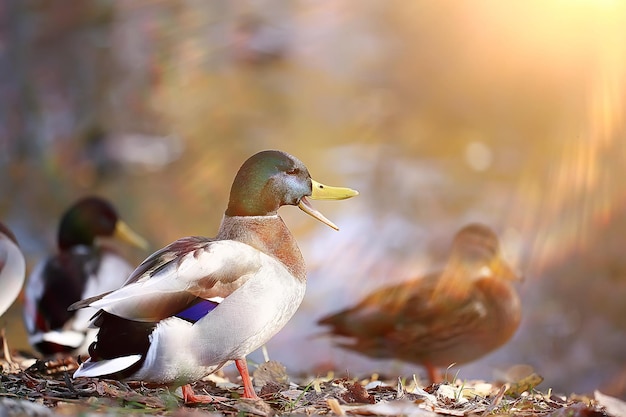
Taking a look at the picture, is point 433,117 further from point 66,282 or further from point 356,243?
point 66,282

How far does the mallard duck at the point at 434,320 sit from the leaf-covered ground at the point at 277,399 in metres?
1.34

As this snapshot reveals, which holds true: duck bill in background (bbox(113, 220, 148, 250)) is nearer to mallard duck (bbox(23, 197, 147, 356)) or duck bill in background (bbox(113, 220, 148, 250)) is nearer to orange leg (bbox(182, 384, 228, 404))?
mallard duck (bbox(23, 197, 147, 356))

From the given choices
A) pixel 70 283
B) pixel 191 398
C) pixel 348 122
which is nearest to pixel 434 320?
pixel 70 283

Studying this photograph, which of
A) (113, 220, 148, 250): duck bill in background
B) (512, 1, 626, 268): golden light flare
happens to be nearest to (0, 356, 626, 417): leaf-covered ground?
(113, 220, 148, 250): duck bill in background

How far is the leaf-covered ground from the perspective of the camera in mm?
2334

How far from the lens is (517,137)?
8.12m

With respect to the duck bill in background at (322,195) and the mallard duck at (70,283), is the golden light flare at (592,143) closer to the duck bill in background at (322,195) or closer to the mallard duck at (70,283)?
the mallard duck at (70,283)

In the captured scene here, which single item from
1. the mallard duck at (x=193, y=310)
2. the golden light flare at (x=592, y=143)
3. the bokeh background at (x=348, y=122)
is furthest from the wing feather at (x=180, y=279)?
the golden light flare at (x=592, y=143)

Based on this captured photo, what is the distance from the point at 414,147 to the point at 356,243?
1424 mm

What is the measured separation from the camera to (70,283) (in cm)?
440

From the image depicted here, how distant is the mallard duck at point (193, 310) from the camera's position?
2336 millimetres

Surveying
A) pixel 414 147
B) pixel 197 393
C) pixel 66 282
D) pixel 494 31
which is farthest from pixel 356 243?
pixel 197 393

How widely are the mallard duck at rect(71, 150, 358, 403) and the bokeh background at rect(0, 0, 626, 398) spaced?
13.7ft

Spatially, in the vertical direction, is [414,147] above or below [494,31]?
below
